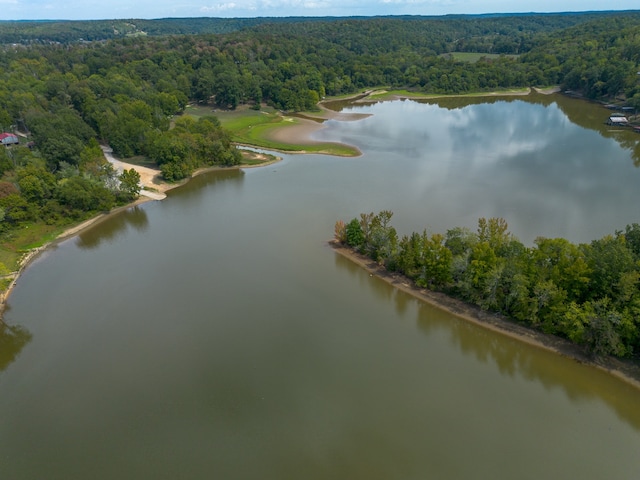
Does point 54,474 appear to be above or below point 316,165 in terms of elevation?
below

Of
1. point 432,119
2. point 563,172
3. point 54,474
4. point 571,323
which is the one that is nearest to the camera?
point 54,474

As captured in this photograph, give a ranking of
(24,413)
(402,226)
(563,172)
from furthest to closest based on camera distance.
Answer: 1. (563,172)
2. (402,226)
3. (24,413)

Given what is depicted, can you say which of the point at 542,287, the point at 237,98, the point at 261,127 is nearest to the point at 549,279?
the point at 542,287

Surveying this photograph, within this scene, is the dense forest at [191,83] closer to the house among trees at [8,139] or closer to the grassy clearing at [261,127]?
the house among trees at [8,139]

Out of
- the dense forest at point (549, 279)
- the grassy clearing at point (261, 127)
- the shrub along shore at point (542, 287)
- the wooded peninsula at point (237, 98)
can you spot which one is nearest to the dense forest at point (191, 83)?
the wooded peninsula at point (237, 98)

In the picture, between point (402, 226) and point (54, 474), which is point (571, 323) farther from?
point (54, 474)

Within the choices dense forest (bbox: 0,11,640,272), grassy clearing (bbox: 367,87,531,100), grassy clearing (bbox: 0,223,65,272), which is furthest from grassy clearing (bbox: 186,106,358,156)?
grassy clearing (bbox: 0,223,65,272)

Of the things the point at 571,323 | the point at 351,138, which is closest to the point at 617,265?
the point at 571,323

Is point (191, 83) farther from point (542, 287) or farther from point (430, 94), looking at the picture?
point (542, 287)
